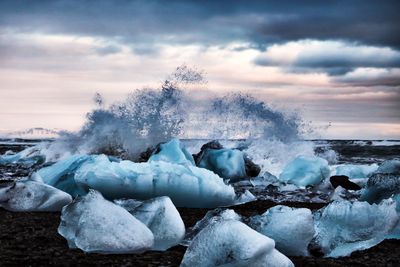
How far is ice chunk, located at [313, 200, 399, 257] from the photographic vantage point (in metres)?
2.69

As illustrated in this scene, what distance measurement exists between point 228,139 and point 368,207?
25.7 ft

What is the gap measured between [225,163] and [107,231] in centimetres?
470

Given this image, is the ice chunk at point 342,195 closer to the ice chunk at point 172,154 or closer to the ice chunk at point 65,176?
the ice chunk at point 172,154

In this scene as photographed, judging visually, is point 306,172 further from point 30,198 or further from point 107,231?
point 107,231

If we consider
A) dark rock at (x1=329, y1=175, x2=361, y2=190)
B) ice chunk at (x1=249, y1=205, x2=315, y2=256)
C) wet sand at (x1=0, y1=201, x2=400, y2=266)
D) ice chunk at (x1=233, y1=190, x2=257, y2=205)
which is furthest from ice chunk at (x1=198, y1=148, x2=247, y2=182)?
ice chunk at (x1=249, y1=205, x2=315, y2=256)

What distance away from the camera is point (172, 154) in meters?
6.15

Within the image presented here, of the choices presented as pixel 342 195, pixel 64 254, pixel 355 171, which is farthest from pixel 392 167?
pixel 64 254

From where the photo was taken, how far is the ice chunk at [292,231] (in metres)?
2.43

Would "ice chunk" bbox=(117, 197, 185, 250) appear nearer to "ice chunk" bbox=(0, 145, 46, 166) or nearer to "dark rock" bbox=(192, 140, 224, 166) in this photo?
"dark rock" bbox=(192, 140, 224, 166)

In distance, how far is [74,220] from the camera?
260 centimetres

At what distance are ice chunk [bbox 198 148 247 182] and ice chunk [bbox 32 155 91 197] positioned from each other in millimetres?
2425

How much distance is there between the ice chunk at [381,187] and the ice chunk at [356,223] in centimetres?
69

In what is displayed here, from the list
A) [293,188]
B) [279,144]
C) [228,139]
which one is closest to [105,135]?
[228,139]

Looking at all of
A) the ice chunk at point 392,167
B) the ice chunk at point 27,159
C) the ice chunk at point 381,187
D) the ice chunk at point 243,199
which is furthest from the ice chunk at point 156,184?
the ice chunk at point 27,159
